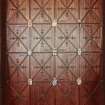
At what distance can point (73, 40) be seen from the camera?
503cm

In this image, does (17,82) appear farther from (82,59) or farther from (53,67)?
(82,59)

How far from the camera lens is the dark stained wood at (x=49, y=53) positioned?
197 inches

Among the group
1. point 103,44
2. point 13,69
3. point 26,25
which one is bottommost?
point 13,69

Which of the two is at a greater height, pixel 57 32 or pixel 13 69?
pixel 57 32

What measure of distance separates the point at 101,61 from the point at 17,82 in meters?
1.49

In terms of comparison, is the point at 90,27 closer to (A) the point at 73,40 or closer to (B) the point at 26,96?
(A) the point at 73,40

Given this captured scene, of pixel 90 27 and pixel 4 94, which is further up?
pixel 90 27

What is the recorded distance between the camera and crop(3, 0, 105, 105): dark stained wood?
197 inches

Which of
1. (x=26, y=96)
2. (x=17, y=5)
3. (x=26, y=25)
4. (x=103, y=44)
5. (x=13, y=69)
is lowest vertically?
(x=26, y=96)

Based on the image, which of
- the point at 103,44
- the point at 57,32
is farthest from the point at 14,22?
the point at 103,44

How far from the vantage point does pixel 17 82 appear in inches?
198

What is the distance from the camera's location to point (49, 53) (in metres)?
5.02

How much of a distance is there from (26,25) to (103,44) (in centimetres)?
136

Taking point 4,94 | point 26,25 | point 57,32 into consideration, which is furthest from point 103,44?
point 4,94
